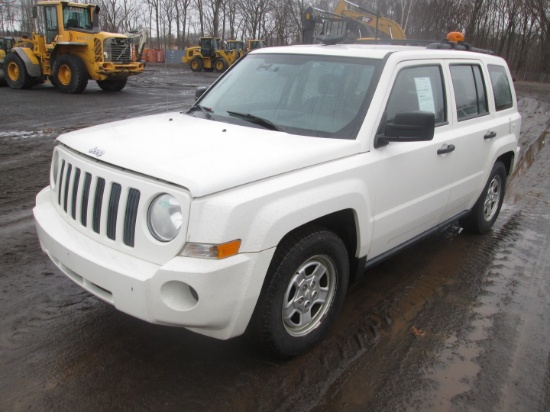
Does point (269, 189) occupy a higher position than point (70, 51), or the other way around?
point (70, 51)

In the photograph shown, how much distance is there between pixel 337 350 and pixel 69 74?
17283mm

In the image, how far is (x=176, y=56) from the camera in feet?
161

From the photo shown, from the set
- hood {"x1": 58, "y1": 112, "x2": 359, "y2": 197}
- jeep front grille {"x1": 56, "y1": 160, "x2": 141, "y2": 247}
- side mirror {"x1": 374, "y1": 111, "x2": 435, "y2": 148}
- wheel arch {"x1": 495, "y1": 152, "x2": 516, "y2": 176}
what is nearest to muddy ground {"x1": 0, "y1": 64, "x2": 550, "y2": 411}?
jeep front grille {"x1": 56, "y1": 160, "x2": 141, "y2": 247}

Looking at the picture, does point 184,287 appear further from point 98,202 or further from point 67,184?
point 67,184

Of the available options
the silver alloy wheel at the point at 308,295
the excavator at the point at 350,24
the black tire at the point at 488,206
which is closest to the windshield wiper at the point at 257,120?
the silver alloy wheel at the point at 308,295

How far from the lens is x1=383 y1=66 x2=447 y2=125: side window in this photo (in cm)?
359

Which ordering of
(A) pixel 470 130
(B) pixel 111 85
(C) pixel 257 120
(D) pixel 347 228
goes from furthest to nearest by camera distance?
(B) pixel 111 85 < (A) pixel 470 130 < (C) pixel 257 120 < (D) pixel 347 228

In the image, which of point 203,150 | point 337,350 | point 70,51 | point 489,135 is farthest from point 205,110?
point 70,51

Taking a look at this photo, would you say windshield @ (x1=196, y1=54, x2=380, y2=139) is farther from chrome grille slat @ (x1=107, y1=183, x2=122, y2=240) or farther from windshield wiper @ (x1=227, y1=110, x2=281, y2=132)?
chrome grille slat @ (x1=107, y1=183, x2=122, y2=240)

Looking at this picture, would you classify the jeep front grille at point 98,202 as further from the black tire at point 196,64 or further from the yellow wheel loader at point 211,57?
the black tire at point 196,64

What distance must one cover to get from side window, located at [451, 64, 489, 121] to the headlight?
285 cm

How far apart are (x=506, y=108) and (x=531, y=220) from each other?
1.49 meters

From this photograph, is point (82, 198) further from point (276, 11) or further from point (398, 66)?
point (276, 11)

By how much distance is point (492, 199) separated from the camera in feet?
17.8
